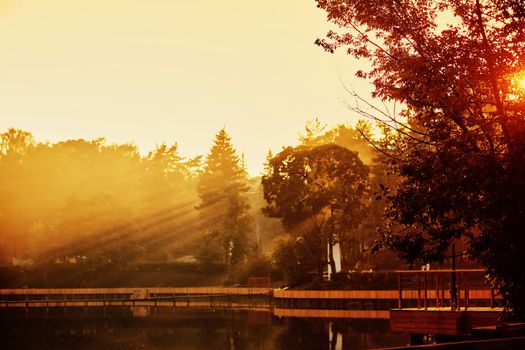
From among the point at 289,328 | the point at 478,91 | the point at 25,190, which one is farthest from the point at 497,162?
the point at 25,190

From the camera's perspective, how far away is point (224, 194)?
79.7 metres

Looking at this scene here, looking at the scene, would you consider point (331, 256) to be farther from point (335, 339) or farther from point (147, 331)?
point (335, 339)

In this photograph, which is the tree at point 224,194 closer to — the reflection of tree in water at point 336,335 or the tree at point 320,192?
the tree at point 320,192

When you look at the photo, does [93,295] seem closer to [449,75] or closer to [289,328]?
[289,328]

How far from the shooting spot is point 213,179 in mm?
82312

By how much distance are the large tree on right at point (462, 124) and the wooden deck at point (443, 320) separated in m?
2.58

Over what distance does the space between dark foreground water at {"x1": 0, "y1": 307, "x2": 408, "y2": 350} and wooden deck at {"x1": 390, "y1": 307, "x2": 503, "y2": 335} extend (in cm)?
744

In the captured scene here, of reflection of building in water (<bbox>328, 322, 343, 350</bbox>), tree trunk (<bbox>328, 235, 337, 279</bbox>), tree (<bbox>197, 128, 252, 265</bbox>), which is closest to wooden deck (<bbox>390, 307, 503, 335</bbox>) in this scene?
reflection of building in water (<bbox>328, 322, 343, 350</bbox>)

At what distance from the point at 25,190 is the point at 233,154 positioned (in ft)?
92.3

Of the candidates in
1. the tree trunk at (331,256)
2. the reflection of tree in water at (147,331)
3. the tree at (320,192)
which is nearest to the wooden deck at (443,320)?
the reflection of tree in water at (147,331)

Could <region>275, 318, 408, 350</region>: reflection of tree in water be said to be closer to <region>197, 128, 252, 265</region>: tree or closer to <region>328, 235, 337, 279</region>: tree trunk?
<region>328, 235, 337, 279</region>: tree trunk

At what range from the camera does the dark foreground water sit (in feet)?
102

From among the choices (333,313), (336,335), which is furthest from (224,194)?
(336,335)

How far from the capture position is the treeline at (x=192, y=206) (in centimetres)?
4872
